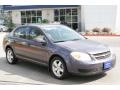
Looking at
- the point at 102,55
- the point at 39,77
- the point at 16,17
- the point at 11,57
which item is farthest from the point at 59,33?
the point at 16,17

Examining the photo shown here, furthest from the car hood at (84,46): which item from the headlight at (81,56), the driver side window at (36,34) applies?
the driver side window at (36,34)

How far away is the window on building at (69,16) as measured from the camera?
34375 millimetres

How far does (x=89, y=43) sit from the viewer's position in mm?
7977

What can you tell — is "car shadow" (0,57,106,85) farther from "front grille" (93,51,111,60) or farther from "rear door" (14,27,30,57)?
"front grille" (93,51,111,60)

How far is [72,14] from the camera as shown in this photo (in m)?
34.6

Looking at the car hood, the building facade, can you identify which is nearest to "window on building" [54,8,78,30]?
the building facade

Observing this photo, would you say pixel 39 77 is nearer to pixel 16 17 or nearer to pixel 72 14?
pixel 72 14

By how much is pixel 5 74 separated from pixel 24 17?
29.7 m

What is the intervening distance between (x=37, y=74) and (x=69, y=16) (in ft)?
88.2

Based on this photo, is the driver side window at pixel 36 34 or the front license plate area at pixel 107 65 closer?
the front license plate area at pixel 107 65

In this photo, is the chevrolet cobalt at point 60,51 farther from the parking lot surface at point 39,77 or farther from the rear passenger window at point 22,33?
the parking lot surface at point 39,77

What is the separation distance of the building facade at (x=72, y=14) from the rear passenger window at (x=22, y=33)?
1975cm

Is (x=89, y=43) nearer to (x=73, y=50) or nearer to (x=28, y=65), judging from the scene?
(x=73, y=50)
